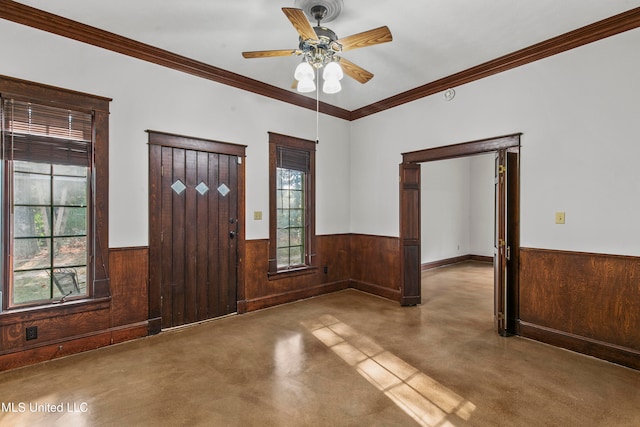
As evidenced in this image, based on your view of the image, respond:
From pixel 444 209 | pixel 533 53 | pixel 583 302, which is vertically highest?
pixel 533 53

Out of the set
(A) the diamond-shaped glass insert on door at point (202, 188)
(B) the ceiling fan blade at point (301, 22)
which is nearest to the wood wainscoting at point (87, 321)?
(A) the diamond-shaped glass insert on door at point (202, 188)

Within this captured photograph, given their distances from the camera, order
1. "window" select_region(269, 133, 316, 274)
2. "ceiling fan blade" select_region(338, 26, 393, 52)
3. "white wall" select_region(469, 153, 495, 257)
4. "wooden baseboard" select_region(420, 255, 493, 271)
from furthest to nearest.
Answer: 1. "white wall" select_region(469, 153, 495, 257)
2. "wooden baseboard" select_region(420, 255, 493, 271)
3. "window" select_region(269, 133, 316, 274)
4. "ceiling fan blade" select_region(338, 26, 393, 52)

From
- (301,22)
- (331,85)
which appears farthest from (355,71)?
(301,22)

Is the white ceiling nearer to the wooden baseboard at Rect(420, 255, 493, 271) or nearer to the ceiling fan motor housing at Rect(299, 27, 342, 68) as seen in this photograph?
the ceiling fan motor housing at Rect(299, 27, 342, 68)

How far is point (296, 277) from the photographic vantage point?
4.77 m

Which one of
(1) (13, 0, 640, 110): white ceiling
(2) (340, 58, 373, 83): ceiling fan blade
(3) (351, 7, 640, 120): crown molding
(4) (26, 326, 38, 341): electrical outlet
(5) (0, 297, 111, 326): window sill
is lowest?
(4) (26, 326, 38, 341): electrical outlet

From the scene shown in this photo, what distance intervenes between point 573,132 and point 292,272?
3.71 m

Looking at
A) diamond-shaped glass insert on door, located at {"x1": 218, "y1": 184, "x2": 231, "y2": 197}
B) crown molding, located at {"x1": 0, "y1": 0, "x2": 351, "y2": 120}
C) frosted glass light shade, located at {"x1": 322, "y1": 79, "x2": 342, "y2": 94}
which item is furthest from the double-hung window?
frosted glass light shade, located at {"x1": 322, "y1": 79, "x2": 342, "y2": 94}

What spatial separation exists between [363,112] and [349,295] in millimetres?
3001

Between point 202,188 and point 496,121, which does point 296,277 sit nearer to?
point 202,188

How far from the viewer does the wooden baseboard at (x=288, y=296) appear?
4250 mm

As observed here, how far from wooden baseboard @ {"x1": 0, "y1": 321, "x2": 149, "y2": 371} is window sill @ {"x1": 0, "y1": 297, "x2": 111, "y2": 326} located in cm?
25

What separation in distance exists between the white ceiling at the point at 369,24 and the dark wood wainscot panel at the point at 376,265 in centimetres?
257

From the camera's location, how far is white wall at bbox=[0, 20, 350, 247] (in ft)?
9.45
